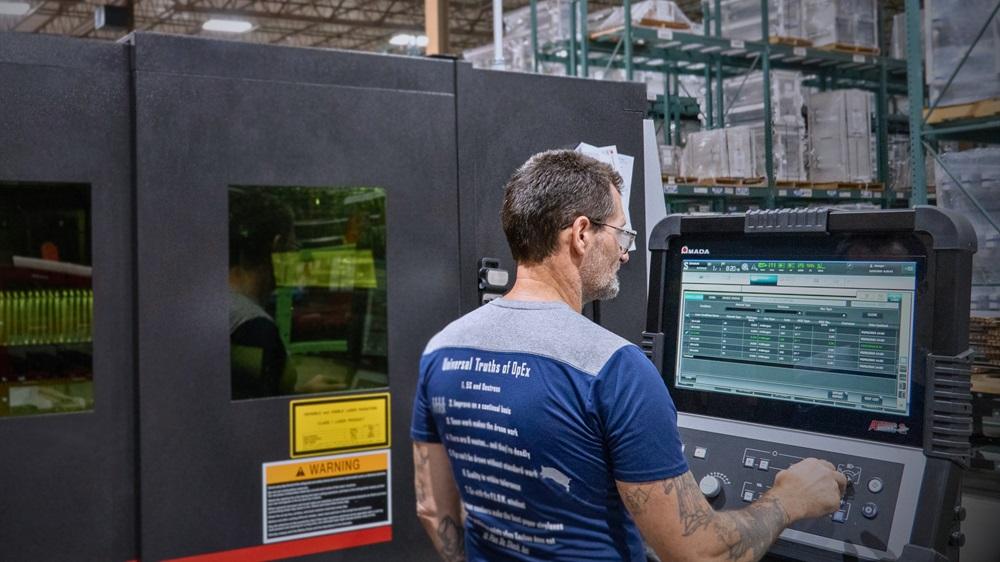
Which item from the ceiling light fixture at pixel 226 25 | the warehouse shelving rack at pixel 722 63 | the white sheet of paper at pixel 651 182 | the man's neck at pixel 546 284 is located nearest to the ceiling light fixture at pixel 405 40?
the ceiling light fixture at pixel 226 25

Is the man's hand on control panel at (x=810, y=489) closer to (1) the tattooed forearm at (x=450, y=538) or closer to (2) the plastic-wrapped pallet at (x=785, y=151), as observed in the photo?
(1) the tattooed forearm at (x=450, y=538)

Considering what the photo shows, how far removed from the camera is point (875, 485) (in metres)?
1.54

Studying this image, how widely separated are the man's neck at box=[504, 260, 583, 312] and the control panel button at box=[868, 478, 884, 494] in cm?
58

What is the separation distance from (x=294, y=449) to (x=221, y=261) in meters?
0.42

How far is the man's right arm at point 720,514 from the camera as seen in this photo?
143 centimetres

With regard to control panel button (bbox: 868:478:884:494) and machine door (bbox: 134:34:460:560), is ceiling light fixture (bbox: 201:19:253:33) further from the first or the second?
control panel button (bbox: 868:478:884:494)

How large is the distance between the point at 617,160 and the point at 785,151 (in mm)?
6381

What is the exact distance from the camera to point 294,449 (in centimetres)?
196

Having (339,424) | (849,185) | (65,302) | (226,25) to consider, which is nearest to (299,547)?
(339,424)

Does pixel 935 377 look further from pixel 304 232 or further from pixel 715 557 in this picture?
pixel 304 232

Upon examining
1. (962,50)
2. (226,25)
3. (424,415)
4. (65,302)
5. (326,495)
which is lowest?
(326,495)

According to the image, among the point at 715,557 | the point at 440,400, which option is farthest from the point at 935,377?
the point at 440,400

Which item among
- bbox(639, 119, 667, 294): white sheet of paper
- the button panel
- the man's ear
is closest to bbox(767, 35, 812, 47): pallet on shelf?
bbox(639, 119, 667, 294): white sheet of paper

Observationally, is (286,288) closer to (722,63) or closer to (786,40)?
(786,40)
